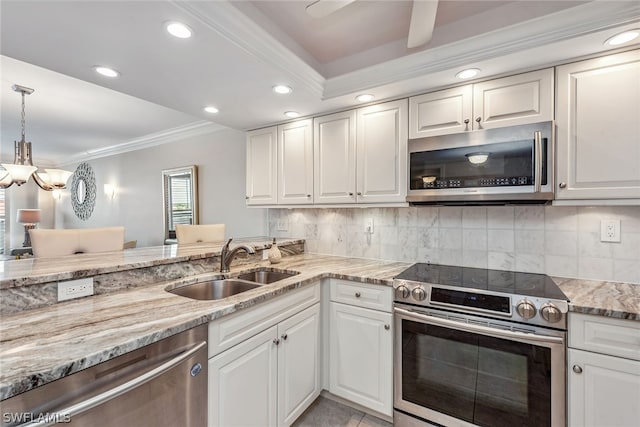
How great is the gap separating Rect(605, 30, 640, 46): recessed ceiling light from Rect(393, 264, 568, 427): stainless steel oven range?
130cm

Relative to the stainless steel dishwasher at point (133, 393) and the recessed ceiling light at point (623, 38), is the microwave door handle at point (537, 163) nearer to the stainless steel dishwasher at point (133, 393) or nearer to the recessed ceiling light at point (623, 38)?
the recessed ceiling light at point (623, 38)

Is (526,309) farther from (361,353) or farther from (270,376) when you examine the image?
(270,376)

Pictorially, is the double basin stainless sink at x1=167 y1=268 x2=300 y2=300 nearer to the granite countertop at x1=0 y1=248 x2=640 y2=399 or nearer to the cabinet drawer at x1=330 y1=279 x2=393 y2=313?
the granite countertop at x1=0 y1=248 x2=640 y2=399

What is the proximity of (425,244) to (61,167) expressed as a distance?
27.9 ft

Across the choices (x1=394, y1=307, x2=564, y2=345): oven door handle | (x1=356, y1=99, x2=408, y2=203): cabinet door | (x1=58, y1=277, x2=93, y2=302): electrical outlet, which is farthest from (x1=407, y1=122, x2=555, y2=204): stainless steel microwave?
(x1=58, y1=277, x2=93, y2=302): electrical outlet

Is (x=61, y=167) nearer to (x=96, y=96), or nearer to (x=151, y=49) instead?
(x=96, y=96)

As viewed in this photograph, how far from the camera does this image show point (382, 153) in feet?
6.94

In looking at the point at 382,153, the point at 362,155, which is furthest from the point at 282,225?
the point at 382,153

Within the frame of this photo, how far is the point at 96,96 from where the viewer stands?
3000 mm

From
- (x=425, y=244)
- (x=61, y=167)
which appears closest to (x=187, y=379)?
(x=425, y=244)

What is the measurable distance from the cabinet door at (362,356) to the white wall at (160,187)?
1633 mm

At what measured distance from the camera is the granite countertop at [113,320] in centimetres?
77

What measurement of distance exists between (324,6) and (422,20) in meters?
0.49

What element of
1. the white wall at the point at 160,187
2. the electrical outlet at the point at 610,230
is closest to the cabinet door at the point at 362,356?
the electrical outlet at the point at 610,230
